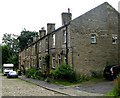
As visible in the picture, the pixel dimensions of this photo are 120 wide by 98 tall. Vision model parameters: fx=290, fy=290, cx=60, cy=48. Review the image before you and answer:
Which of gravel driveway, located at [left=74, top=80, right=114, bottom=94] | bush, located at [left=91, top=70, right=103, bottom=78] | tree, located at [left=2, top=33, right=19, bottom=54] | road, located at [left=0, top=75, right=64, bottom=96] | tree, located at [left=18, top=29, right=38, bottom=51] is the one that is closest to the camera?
road, located at [left=0, top=75, right=64, bottom=96]

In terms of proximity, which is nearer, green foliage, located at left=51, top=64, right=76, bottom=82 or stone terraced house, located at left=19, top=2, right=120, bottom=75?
green foliage, located at left=51, top=64, right=76, bottom=82

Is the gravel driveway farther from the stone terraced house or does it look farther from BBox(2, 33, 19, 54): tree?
BBox(2, 33, 19, 54): tree

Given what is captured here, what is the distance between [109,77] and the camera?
108ft

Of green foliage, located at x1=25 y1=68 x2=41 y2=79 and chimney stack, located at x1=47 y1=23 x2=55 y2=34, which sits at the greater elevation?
chimney stack, located at x1=47 y1=23 x2=55 y2=34

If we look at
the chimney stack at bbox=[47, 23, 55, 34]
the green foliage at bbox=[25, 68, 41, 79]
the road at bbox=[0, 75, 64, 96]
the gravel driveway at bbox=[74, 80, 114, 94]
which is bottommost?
the road at bbox=[0, 75, 64, 96]

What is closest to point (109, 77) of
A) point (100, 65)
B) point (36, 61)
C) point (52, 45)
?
point (100, 65)

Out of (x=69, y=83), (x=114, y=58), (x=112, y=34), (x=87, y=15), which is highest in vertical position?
(x=87, y=15)

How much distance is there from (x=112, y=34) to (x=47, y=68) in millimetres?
13680

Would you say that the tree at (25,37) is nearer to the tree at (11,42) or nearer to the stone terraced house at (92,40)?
the tree at (11,42)

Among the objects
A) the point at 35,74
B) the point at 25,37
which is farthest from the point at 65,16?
the point at 25,37

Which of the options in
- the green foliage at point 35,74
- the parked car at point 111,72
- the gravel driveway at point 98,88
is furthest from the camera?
the green foliage at point 35,74

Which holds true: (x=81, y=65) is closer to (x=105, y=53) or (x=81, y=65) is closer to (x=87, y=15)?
(x=105, y=53)

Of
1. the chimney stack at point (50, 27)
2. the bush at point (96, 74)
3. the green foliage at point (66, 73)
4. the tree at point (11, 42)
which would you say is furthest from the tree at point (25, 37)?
the green foliage at point (66, 73)

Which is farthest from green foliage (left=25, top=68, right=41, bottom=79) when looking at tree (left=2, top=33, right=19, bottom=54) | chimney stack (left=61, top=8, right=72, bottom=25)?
tree (left=2, top=33, right=19, bottom=54)
